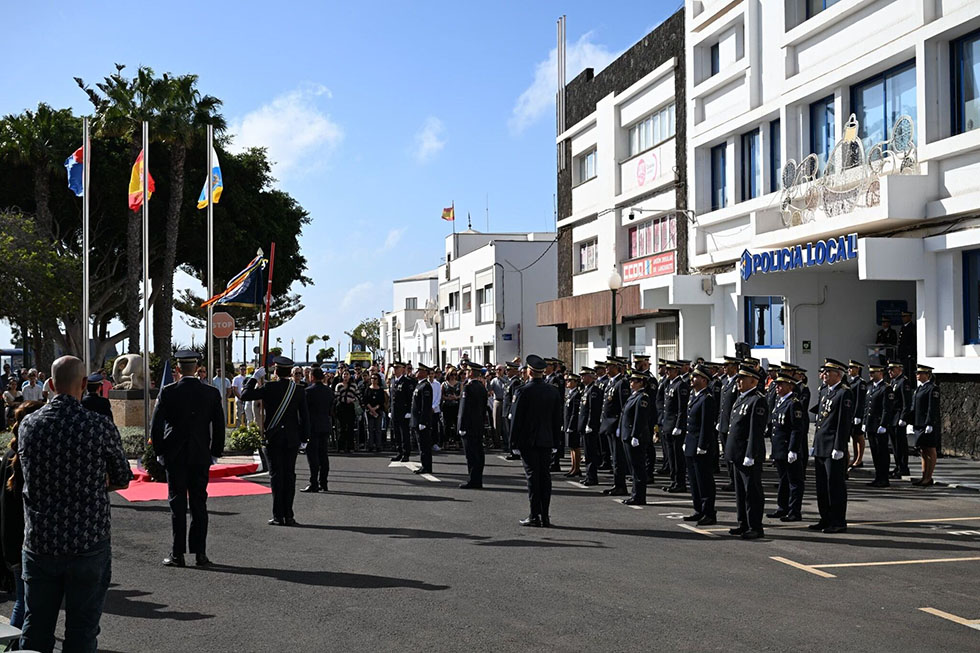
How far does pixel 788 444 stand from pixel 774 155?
14.9 meters

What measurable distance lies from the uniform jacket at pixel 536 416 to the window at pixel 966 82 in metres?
11.2

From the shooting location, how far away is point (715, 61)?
28.5 meters

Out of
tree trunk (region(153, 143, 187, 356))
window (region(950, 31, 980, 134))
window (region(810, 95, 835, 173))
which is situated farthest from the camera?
tree trunk (region(153, 143, 187, 356))

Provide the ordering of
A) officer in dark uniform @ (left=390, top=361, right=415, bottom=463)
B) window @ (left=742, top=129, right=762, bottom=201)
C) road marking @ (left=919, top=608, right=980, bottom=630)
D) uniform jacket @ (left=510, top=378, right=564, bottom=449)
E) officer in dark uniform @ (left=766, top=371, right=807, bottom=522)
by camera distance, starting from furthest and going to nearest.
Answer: window @ (left=742, top=129, right=762, bottom=201) → officer in dark uniform @ (left=390, top=361, right=415, bottom=463) → uniform jacket @ (left=510, top=378, right=564, bottom=449) → officer in dark uniform @ (left=766, top=371, right=807, bottom=522) → road marking @ (left=919, top=608, right=980, bottom=630)

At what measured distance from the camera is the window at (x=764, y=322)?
25.7m

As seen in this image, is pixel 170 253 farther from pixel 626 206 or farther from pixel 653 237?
pixel 653 237

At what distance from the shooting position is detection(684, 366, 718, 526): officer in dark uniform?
12047mm

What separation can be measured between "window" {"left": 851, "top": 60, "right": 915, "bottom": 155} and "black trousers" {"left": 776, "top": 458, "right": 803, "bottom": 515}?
1080cm

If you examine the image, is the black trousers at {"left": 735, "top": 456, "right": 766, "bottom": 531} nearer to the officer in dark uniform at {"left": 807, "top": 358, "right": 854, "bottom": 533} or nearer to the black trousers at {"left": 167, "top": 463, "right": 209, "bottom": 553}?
the officer in dark uniform at {"left": 807, "top": 358, "right": 854, "bottom": 533}

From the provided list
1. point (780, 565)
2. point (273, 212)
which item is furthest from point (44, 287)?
point (780, 565)

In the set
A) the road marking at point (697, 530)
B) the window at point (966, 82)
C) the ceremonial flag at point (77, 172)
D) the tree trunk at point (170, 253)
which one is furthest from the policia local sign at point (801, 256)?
the tree trunk at point (170, 253)

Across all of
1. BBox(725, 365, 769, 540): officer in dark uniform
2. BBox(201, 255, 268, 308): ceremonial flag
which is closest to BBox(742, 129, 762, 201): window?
BBox(201, 255, 268, 308): ceremonial flag

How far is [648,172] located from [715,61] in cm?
481

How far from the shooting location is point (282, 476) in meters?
12.1
